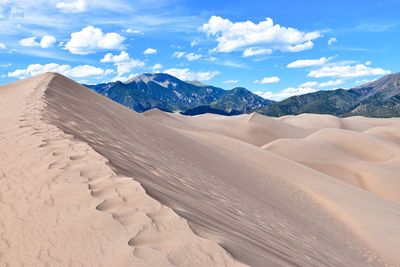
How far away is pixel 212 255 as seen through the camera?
3768 mm

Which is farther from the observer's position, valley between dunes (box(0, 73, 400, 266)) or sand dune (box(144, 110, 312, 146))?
sand dune (box(144, 110, 312, 146))

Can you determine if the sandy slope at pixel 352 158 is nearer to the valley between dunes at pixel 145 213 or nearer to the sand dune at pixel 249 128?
the sand dune at pixel 249 128

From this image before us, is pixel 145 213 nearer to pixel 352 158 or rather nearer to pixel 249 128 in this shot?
pixel 352 158

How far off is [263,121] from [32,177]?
66884 millimetres

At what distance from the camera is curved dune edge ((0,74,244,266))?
147 inches

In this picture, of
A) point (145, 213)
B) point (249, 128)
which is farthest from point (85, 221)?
point (249, 128)

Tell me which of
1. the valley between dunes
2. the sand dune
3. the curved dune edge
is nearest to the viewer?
the curved dune edge

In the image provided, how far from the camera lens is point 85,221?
4.41m

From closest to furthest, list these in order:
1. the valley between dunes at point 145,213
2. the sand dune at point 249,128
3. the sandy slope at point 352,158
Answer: the valley between dunes at point 145,213 → the sandy slope at point 352,158 → the sand dune at point 249,128

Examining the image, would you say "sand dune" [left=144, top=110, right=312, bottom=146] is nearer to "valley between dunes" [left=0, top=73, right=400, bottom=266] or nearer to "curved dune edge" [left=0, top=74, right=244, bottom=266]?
"valley between dunes" [left=0, top=73, right=400, bottom=266]

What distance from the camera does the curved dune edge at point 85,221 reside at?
3.74 m

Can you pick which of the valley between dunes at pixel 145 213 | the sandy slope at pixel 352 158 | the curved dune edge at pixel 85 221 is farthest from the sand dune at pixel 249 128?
the curved dune edge at pixel 85 221

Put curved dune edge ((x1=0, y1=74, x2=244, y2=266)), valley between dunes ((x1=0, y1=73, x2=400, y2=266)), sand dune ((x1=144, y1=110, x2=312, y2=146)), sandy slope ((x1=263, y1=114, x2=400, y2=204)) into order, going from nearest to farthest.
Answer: curved dune edge ((x1=0, y1=74, x2=244, y2=266)) → valley between dunes ((x1=0, y1=73, x2=400, y2=266)) → sandy slope ((x1=263, y1=114, x2=400, y2=204)) → sand dune ((x1=144, y1=110, x2=312, y2=146))

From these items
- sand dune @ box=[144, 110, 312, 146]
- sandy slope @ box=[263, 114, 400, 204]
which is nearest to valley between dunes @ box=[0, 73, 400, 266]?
sandy slope @ box=[263, 114, 400, 204]
